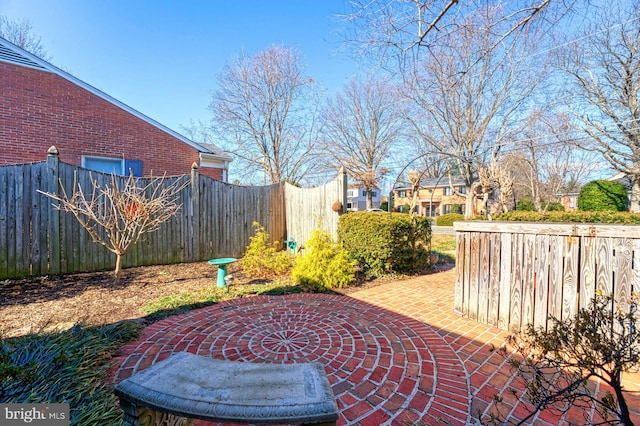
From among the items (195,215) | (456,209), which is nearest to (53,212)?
(195,215)

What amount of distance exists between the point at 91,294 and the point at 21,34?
1784cm

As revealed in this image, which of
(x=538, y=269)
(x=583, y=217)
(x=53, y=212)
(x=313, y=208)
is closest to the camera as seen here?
(x=538, y=269)

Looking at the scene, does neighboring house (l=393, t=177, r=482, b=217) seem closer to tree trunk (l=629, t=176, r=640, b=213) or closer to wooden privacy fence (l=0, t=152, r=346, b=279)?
tree trunk (l=629, t=176, r=640, b=213)

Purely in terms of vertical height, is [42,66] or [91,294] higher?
[42,66]

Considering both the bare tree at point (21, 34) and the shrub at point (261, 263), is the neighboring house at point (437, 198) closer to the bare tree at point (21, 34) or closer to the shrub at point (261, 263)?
the shrub at point (261, 263)

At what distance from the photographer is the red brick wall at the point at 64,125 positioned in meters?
6.63

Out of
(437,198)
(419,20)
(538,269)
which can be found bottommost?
(538,269)

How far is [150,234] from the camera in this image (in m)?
6.55

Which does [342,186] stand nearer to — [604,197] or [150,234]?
[150,234]

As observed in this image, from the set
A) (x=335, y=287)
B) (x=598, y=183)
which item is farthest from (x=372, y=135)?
(x=335, y=287)

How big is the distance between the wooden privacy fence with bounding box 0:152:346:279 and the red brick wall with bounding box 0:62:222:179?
2.29 meters

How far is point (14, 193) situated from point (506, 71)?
1712 centimetres

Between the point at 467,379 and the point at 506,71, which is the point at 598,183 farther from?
the point at 467,379

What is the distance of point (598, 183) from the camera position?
14.1m
